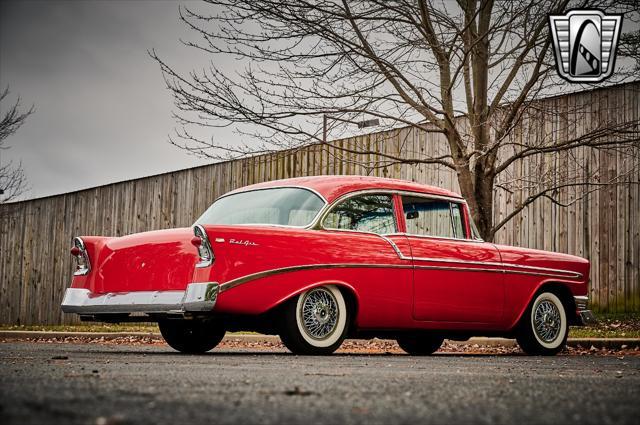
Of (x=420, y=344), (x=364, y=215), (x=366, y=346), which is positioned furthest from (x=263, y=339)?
(x=364, y=215)

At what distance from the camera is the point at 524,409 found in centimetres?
300

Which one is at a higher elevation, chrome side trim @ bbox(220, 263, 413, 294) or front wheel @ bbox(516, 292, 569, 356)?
chrome side trim @ bbox(220, 263, 413, 294)

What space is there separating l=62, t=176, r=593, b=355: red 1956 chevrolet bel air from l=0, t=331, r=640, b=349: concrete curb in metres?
0.83

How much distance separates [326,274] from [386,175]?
7.78m

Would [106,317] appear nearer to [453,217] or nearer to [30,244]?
[453,217]

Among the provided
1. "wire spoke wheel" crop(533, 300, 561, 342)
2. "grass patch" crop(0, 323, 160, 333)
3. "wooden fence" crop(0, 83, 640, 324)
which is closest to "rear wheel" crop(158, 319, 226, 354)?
"wire spoke wheel" crop(533, 300, 561, 342)

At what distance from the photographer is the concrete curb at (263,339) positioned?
9297mm

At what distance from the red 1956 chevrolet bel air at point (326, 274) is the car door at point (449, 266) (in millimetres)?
14

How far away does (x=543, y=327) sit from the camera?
854 cm

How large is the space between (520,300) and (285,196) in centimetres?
275

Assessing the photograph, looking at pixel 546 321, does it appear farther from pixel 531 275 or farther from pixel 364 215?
pixel 364 215

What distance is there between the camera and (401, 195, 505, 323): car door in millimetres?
7508

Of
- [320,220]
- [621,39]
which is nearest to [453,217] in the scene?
[320,220]

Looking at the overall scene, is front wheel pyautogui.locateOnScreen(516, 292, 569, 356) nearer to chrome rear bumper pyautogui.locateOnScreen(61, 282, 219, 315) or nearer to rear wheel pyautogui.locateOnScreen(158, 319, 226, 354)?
rear wheel pyautogui.locateOnScreen(158, 319, 226, 354)
